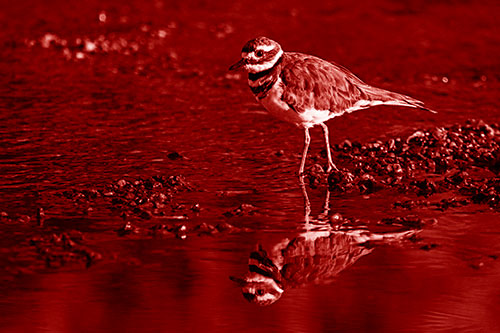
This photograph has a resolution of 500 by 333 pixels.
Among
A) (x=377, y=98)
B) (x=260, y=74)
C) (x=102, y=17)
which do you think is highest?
(x=102, y=17)

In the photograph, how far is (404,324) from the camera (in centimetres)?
771

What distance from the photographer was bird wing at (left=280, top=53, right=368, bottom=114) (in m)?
11.4

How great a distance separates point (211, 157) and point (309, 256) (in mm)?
3454

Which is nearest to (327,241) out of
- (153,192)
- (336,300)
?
(336,300)

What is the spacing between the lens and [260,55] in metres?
11.3

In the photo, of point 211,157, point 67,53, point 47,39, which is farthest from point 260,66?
point 47,39

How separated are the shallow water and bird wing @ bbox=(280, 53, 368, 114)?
0.95 meters

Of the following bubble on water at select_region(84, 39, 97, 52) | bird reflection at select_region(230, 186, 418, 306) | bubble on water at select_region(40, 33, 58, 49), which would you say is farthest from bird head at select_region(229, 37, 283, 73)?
bubble on water at select_region(40, 33, 58, 49)

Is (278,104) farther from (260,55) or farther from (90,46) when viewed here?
(90,46)

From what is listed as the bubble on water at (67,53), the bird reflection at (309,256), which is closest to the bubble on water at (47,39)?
the bubble on water at (67,53)

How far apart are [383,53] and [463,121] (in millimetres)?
4321

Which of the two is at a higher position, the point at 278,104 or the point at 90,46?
the point at 90,46

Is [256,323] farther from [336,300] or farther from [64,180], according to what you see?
Result: [64,180]

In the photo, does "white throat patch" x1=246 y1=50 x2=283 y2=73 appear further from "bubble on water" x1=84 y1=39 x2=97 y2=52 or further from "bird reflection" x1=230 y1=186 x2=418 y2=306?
"bubble on water" x1=84 y1=39 x2=97 y2=52
